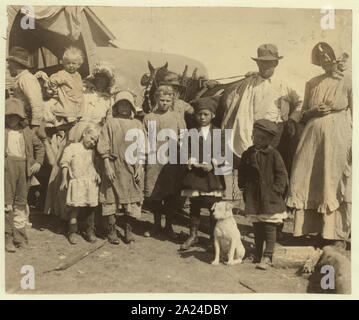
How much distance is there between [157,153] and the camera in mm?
5863

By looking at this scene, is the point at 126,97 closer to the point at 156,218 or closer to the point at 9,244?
the point at 156,218

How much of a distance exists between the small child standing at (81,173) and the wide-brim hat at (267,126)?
1.57m

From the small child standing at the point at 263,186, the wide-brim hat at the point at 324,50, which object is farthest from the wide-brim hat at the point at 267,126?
the wide-brim hat at the point at 324,50

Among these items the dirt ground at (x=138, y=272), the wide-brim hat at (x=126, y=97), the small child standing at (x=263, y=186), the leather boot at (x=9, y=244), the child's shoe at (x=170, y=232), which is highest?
the wide-brim hat at (x=126, y=97)

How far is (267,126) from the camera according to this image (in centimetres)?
580

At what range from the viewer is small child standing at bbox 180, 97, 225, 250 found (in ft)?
18.9

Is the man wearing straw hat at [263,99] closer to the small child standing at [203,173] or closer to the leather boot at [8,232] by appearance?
the small child standing at [203,173]

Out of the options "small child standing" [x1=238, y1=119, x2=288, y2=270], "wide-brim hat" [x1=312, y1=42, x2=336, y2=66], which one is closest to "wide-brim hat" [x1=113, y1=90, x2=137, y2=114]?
"small child standing" [x1=238, y1=119, x2=288, y2=270]

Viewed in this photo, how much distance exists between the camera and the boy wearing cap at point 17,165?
229 inches

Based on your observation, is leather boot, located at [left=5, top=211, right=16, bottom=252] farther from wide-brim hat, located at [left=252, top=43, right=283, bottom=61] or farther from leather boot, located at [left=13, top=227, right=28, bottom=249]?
wide-brim hat, located at [left=252, top=43, right=283, bottom=61]

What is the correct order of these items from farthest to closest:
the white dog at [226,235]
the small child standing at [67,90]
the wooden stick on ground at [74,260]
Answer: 1. the small child standing at [67,90]
2. the wooden stick on ground at [74,260]
3. the white dog at [226,235]

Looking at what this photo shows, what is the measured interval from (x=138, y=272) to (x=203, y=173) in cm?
114

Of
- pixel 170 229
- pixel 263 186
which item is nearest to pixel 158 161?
pixel 170 229
